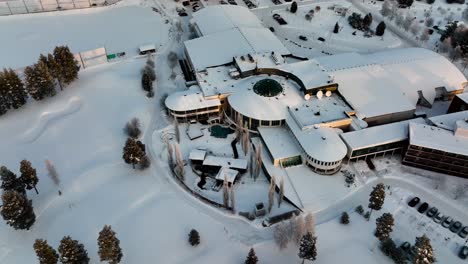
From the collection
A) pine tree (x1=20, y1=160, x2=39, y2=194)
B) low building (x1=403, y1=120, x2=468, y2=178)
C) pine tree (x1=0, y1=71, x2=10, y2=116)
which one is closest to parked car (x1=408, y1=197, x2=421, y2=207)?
low building (x1=403, y1=120, x2=468, y2=178)

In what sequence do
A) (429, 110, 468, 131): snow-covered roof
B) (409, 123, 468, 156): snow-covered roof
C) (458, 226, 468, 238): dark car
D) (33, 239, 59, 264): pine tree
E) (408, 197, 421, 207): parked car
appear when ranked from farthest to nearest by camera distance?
1. (429, 110, 468, 131): snow-covered roof
2. (409, 123, 468, 156): snow-covered roof
3. (408, 197, 421, 207): parked car
4. (458, 226, 468, 238): dark car
5. (33, 239, 59, 264): pine tree

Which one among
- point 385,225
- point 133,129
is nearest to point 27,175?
point 133,129

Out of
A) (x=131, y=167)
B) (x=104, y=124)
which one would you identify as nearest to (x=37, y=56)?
(x=104, y=124)

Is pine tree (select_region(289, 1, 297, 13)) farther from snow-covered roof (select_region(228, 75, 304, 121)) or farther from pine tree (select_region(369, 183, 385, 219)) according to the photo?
pine tree (select_region(369, 183, 385, 219))

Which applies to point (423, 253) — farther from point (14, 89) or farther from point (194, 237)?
point (14, 89)

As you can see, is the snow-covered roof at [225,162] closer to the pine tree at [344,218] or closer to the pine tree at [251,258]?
the pine tree at [344,218]

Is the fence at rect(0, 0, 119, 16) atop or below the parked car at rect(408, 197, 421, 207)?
atop

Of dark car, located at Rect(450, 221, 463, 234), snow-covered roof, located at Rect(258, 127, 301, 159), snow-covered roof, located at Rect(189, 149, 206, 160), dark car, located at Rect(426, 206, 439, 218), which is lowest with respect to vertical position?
dark car, located at Rect(450, 221, 463, 234)
